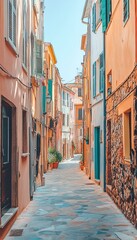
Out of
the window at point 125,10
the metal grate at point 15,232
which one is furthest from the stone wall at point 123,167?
the metal grate at point 15,232

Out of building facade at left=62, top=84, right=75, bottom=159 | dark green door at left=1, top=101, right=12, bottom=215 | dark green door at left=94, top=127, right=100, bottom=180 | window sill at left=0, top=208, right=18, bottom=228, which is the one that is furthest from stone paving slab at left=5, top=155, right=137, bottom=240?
building facade at left=62, top=84, right=75, bottom=159

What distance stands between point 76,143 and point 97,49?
46027mm

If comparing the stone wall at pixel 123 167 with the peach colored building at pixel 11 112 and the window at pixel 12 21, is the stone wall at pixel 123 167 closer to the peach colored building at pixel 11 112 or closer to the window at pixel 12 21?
the peach colored building at pixel 11 112

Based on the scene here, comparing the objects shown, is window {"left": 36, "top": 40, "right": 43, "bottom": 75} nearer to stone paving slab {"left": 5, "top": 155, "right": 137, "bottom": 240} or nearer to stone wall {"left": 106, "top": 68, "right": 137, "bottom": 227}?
stone wall {"left": 106, "top": 68, "right": 137, "bottom": 227}

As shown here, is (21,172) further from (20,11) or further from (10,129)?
(20,11)

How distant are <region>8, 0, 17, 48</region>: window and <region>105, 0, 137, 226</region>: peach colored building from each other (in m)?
2.47

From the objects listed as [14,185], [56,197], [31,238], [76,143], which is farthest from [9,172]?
[76,143]

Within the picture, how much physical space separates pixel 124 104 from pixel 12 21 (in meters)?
3.13

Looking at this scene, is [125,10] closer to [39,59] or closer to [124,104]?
[124,104]

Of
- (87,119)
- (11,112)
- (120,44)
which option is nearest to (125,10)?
(120,44)

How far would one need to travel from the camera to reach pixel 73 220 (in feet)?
28.4

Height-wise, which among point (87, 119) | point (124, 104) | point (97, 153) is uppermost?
point (87, 119)

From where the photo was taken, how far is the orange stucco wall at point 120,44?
7926 mm

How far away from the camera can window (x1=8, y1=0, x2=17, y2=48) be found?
7.81 m
